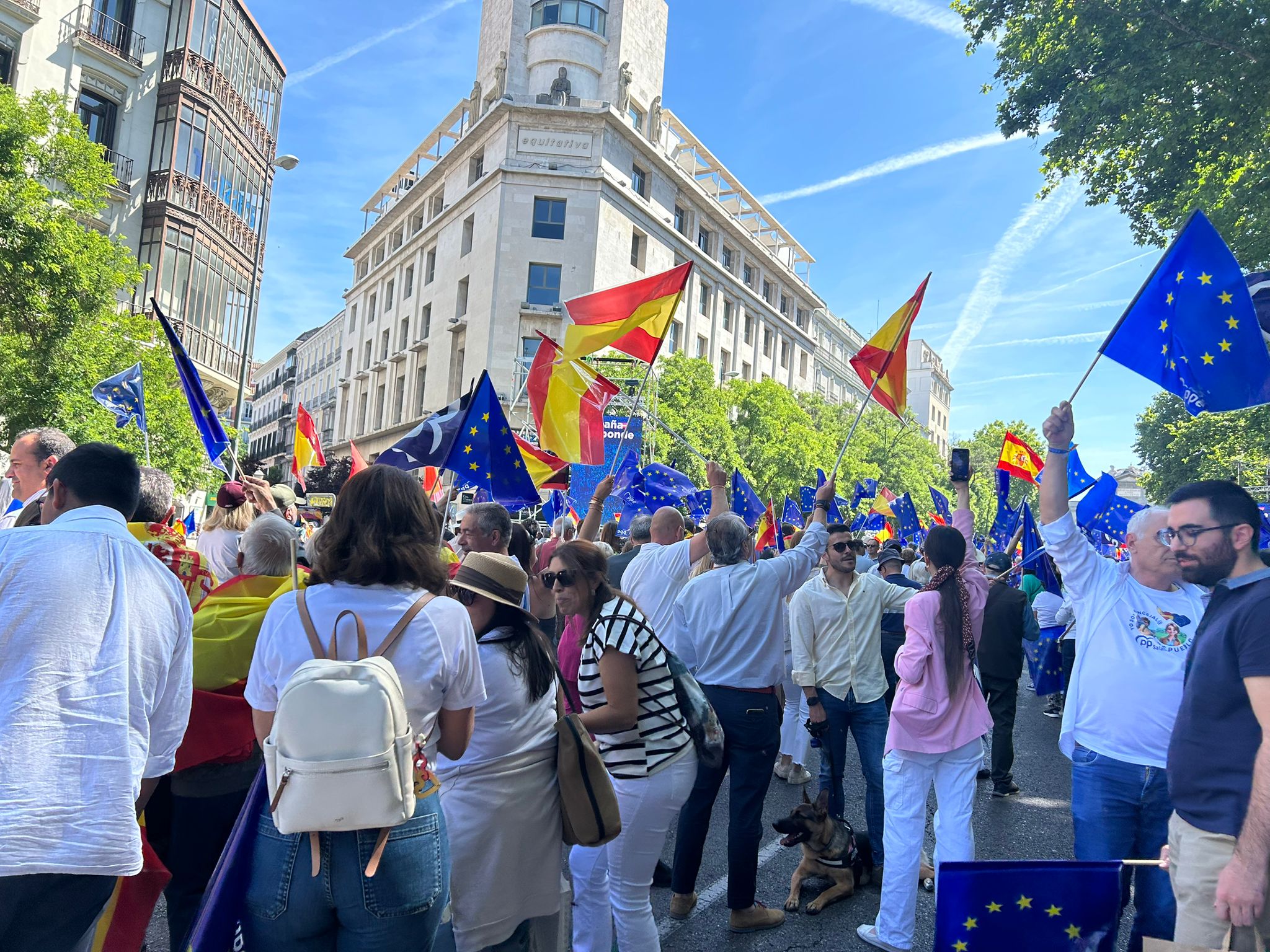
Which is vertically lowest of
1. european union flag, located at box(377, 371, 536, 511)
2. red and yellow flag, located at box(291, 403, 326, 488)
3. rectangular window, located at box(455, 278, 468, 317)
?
european union flag, located at box(377, 371, 536, 511)

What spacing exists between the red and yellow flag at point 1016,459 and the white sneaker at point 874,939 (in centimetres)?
865

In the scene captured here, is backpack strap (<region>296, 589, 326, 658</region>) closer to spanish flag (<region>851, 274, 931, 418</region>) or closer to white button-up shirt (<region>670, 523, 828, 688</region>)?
white button-up shirt (<region>670, 523, 828, 688</region>)

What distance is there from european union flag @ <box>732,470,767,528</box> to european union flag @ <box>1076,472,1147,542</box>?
4082 millimetres

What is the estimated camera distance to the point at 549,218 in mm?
39250

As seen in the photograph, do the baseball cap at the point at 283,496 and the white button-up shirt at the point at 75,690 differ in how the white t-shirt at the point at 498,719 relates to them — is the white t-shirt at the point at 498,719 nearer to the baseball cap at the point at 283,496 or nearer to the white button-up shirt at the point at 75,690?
the white button-up shirt at the point at 75,690

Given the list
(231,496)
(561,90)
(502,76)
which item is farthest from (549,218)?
(231,496)

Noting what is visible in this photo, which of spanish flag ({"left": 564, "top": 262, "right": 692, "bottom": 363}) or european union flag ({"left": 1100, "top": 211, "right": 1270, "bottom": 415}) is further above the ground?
spanish flag ({"left": 564, "top": 262, "right": 692, "bottom": 363})

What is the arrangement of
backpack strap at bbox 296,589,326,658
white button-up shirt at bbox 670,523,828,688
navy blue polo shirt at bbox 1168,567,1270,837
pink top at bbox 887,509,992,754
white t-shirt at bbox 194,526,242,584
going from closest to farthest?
backpack strap at bbox 296,589,326,658, navy blue polo shirt at bbox 1168,567,1270,837, pink top at bbox 887,509,992,754, white button-up shirt at bbox 670,523,828,688, white t-shirt at bbox 194,526,242,584

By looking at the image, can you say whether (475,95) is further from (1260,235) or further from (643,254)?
(1260,235)

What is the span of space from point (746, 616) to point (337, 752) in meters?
2.81

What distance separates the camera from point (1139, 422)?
3475cm

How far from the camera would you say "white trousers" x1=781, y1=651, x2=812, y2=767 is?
7223mm

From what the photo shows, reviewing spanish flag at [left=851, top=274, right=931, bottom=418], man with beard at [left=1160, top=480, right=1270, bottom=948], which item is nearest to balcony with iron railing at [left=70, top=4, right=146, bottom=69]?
spanish flag at [left=851, top=274, right=931, bottom=418]

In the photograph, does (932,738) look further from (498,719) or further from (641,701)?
(498,719)
